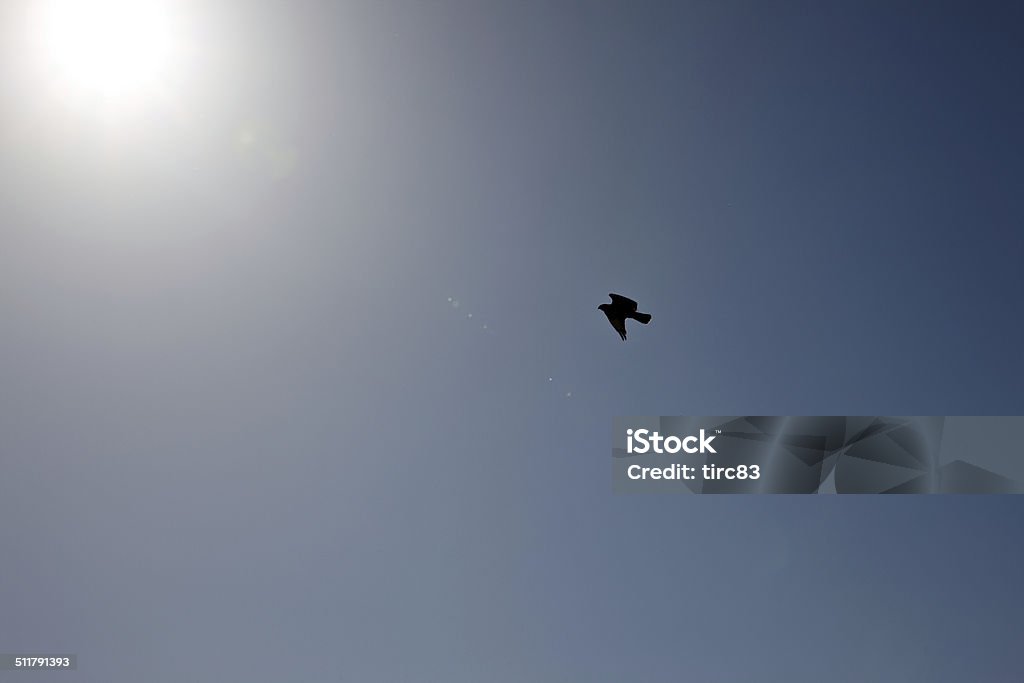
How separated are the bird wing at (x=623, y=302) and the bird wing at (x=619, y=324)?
0.18m

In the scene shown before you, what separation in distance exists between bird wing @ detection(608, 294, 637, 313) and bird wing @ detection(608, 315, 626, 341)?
0.59 ft

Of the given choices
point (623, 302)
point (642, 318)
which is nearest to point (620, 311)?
point (623, 302)

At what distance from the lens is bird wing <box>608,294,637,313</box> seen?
11.9 metres

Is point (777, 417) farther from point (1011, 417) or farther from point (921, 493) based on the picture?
point (1011, 417)

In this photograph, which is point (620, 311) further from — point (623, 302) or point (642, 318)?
point (642, 318)

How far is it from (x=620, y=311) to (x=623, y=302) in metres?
0.13

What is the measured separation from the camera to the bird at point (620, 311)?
11.9m

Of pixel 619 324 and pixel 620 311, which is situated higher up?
pixel 620 311

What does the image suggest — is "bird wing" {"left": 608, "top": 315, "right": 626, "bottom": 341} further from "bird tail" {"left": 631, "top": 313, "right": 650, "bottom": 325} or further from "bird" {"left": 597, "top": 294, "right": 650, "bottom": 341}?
"bird tail" {"left": 631, "top": 313, "right": 650, "bottom": 325}

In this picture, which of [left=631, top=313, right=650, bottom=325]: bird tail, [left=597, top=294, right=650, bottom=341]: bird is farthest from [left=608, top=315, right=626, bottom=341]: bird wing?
[left=631, top=313, right=650, bottom=325]: bird tail

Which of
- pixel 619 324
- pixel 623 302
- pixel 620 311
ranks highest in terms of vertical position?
pixel 623 302

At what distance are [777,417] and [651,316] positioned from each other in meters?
2.22

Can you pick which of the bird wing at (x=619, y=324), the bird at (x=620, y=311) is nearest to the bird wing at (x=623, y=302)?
the bird at (x=620, y=311)

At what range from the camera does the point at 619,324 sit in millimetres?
11961
